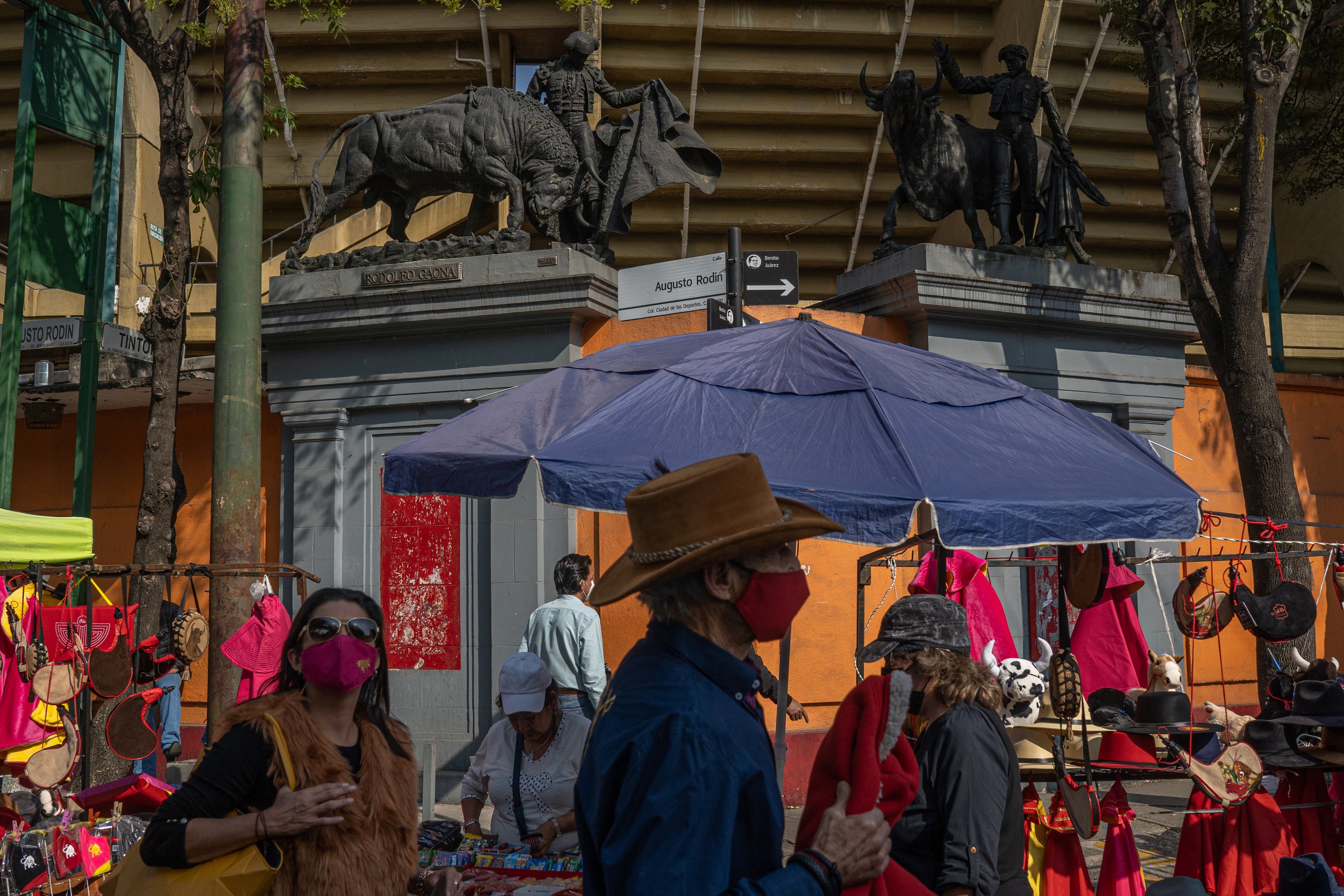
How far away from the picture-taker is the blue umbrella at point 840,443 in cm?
368

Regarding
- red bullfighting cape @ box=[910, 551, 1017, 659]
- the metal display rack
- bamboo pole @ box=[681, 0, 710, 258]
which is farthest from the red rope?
bamboo pole @ box=[681, 0, 710, 258]

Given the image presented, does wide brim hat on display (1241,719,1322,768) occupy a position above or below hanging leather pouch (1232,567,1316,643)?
below

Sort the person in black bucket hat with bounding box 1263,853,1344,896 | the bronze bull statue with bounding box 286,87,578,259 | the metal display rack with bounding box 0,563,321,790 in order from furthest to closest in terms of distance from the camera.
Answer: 1. the bronze bull statue with bounding box 286,87,578,259
2. the metal display rack with bounding box 0,563,321,790
3. the person in black bucket hat with bounding box 1263,853,1344,896

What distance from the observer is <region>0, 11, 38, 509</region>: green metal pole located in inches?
422

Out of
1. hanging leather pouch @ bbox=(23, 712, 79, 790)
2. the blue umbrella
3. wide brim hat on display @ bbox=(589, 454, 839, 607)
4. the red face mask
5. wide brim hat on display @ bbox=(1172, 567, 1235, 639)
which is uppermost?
the blue umbrella

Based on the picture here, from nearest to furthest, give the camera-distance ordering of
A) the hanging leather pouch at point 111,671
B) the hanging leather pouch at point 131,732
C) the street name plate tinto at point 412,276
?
the hanging leather pouch at point 131,732
the hanging leather pouch at point 111,671
the street name plate tinto at point 412,276

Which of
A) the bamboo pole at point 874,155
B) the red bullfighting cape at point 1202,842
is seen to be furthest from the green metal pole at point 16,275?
the red bullfighting cape at point 1202,842

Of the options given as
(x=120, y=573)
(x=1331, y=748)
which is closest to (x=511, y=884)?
(x=120, y=573)

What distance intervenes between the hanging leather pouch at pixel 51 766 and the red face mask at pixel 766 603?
4761 mm

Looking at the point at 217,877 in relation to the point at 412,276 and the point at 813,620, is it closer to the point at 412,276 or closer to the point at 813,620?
the point at 813,620

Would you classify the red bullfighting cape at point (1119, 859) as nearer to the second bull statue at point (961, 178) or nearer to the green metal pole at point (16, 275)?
the second bull statue at point (961, 178)

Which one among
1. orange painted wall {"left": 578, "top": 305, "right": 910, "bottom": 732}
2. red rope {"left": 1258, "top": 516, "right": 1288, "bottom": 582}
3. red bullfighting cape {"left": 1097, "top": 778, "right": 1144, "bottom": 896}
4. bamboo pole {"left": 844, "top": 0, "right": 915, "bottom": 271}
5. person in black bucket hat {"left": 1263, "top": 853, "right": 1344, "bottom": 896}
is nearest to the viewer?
person in black bucket hat {"left": 1263, "top": 853, "right": 1344, "bottom": 896}

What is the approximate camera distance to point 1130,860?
5.12 metres

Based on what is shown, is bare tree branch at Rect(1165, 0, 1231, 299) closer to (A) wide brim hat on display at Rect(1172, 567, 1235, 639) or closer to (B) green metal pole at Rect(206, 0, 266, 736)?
(A) wide brim hat on display at Rect(1172, 567, 1235, 639)
